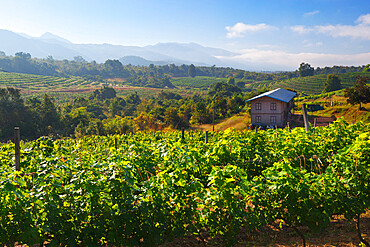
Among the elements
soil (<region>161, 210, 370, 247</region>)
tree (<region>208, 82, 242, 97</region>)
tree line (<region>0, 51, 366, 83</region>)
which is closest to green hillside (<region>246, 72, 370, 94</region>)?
tree (<region>208, 82, 242, 97</region>)

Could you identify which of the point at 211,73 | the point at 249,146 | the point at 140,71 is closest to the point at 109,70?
the point at 140,71

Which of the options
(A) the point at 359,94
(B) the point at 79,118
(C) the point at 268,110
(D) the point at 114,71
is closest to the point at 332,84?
(A) the point at 359,94

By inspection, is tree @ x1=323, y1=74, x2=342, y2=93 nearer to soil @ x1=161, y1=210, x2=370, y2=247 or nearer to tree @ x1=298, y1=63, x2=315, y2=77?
tree @ x1=298, y1=63, x2=315, y2=77

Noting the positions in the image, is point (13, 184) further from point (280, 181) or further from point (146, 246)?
point (280, 181)

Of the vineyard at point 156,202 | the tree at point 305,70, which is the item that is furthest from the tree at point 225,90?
the vineyard at point 156,202

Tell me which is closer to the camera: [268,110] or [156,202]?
[156,202]

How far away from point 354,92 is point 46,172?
130 feet

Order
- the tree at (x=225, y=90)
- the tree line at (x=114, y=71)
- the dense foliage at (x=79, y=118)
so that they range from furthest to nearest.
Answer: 1. the tree line at (x=114, y=71)
2. the tree at (x=225, y=90)
3. the dense foliage at (x=79, y=118)

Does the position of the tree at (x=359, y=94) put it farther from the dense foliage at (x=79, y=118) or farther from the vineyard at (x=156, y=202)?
the vineyard at (x=156, y=202)

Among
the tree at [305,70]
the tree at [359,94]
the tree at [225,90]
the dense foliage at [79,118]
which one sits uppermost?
the tree at [305,70]

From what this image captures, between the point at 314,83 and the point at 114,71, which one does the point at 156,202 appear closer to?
the point at 314,83

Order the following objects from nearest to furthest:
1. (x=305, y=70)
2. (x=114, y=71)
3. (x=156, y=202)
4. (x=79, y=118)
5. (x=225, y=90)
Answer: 1. (x=156, y=202)
2. (x=79, y=118)
3. (x=225, y=90)
4. (x=305, y=70)
5. (x=114, y=71)

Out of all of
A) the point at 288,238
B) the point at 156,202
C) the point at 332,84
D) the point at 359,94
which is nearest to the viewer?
the point at 156,202

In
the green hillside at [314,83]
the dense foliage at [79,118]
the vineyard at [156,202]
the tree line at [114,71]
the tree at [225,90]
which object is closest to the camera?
the vineyard at [156,202]
